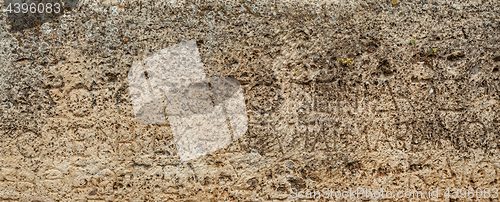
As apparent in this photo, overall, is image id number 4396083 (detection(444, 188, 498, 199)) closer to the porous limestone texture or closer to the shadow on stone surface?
the porous limestone texture

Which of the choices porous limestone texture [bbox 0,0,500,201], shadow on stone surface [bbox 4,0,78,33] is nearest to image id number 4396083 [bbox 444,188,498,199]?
porous limestone texture [bbox 0,0,500,201]

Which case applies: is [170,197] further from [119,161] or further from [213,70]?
[213,70]

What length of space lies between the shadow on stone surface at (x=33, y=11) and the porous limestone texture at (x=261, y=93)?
0.11 feet

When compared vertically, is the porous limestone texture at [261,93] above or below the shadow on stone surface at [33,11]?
below

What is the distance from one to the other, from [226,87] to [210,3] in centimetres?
50

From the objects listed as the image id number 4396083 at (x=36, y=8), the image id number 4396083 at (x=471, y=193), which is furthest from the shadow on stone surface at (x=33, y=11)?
the image id number 4396083 at (x=471, y=193)

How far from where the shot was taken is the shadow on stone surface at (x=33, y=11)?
1.53m

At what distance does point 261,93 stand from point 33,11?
1.42 metres

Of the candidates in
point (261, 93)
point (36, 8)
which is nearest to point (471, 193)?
point (261, 93)

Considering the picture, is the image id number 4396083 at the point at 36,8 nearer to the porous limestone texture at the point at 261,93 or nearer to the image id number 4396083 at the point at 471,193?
the porous limestone texture at the point at 261,93

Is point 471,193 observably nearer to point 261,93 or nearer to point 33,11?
point 261,93

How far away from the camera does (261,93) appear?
61.4 inches

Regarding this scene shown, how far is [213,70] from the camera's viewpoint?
155 centimetres

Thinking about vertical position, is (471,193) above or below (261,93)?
below
